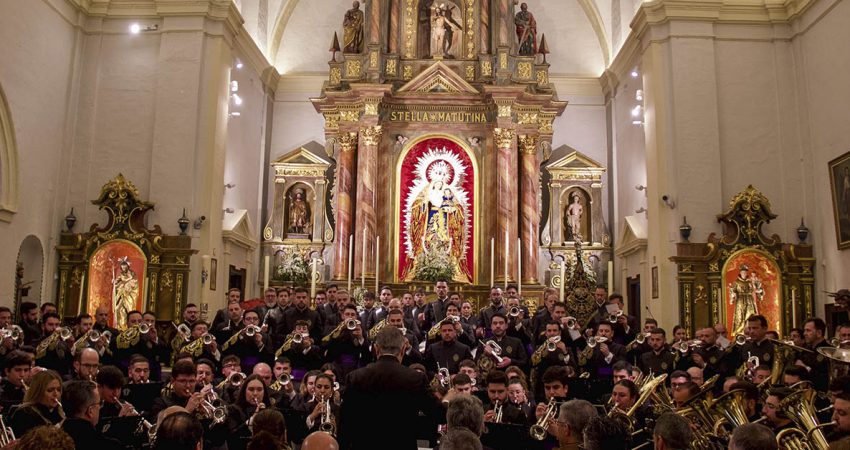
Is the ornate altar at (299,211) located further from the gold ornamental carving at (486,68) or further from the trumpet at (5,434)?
the trumpet at (5,434)

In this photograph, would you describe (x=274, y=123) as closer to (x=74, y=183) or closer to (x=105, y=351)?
(x=74, y=183)

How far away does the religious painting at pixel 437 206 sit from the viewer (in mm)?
19328

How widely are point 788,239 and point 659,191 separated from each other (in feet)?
8.73

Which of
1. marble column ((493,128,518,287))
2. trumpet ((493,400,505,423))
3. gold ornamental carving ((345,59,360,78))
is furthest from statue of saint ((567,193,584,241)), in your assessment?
trumpet ((493,400,505,423))

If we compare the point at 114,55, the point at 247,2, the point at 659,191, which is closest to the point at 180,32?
the point at 114,55

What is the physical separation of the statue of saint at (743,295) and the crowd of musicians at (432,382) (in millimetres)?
3189

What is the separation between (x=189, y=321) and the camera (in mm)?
11969

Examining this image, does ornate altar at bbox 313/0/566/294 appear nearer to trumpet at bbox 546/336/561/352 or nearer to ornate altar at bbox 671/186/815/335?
ornate altar at bbox 671/186/815/335

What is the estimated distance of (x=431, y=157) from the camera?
65.2 ft

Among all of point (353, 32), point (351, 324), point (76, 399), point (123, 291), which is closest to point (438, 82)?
point (353, 32)

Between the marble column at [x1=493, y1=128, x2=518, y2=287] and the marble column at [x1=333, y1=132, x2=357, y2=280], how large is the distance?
3637 mm

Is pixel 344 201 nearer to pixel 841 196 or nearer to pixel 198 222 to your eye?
pixel 198 222

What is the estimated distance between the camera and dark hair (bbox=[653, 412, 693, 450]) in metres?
4.29

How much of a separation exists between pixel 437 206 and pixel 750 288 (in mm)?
7765
